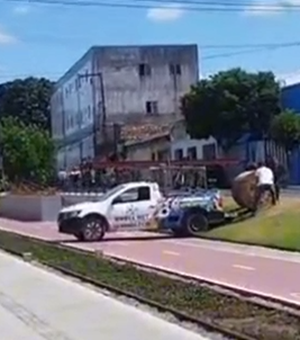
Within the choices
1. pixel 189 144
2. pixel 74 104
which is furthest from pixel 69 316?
pixel 74 104

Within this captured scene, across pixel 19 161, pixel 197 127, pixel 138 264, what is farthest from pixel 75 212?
pixel 19 161

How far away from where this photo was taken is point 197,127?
6788 cm

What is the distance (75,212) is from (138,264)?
34.4 ft

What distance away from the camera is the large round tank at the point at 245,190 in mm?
36531

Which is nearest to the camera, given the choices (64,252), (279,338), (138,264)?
(279,338)

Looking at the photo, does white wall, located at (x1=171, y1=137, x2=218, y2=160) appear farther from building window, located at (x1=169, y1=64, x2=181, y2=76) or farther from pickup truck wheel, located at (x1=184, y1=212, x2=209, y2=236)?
pickup truck wheel, located at (x1=184, y1=212, x2=209, y2=236)

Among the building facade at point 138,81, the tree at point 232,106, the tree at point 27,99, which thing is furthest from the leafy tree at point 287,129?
the tree at point 27,99

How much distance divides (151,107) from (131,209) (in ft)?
178

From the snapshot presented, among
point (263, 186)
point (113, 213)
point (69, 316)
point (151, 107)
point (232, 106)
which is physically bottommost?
point (69, 316)

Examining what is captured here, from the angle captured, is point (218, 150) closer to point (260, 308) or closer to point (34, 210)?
point (34, 210)

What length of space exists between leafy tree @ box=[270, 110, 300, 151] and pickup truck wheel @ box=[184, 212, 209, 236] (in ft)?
79.5

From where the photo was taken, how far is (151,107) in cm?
8975

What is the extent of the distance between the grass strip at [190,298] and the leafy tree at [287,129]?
101 feet

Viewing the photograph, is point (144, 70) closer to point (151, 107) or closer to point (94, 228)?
point (151, 107)
